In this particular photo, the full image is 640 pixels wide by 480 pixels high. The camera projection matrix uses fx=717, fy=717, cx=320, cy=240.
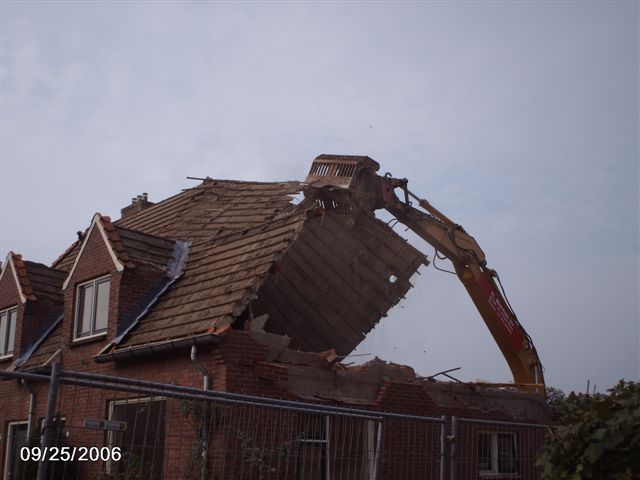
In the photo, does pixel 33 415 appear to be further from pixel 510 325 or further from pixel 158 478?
pixel 510 325

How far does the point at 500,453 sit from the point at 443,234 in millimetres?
5826

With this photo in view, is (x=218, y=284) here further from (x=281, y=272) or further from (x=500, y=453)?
(x=500, y=453)

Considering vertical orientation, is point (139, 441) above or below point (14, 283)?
below

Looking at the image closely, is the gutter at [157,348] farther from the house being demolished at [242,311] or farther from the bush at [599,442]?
A: the bush at [599,442]

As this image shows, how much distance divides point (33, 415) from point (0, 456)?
132 cm

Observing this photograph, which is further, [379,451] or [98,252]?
[98,252]

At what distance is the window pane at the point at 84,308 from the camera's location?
1503 centimetres

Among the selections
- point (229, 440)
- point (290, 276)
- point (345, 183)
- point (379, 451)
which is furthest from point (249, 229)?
point (379, 451)

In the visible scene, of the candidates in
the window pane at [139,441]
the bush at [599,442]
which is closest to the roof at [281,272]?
the window pane at [139,441]

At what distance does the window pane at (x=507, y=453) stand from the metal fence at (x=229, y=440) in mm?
20

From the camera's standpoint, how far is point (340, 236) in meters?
14.5

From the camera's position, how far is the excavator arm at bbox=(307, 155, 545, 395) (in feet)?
47.3

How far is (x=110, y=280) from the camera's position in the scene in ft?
48.6
